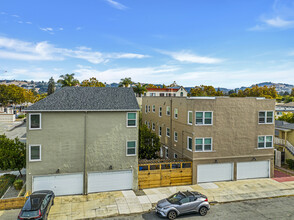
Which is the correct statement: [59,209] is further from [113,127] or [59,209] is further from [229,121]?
[229,121]

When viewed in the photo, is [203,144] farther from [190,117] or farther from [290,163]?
[290,163]

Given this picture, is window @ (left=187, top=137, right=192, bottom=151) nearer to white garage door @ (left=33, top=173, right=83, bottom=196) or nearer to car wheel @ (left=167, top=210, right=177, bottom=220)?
car wheel @ (left=167, top=210, right=177, bottom=220)

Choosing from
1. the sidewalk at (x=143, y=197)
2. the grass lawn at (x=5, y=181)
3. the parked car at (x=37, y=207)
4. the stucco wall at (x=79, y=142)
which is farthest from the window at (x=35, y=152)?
the grass lawn at (x=5, y=181)

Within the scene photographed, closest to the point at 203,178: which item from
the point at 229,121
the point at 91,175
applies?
the point at 229,121

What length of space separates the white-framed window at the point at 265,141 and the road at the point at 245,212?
21.1 ft

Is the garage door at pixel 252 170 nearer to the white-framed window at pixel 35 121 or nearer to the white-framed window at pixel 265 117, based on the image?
the white-framed window at pixel 265 117

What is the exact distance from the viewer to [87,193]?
1944 cm

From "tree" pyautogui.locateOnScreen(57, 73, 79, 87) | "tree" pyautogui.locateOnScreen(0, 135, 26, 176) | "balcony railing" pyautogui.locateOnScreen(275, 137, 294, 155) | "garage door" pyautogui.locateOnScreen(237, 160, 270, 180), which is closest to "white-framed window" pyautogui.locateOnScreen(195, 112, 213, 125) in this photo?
"garage door" pyautogui.locateOnScreen(237, 160, 270, 180)

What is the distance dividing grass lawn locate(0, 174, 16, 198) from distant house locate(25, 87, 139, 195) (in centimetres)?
328

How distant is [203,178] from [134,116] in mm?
9449

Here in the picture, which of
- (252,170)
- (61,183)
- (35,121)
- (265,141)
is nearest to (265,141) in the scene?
(265,141)

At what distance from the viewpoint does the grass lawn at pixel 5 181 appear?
776 inches

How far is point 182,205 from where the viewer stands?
15.5 m

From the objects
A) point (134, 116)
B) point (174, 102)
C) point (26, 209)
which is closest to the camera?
point (26, 209)
